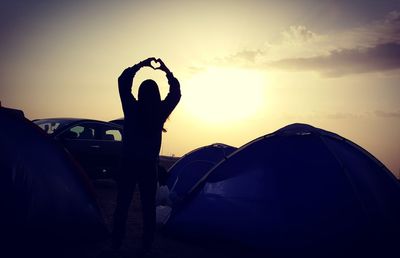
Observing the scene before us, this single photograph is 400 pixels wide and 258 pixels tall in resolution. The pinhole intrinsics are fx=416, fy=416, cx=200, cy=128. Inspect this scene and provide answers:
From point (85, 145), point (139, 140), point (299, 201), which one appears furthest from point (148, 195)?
point (85, 145)

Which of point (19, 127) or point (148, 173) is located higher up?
point (19, 127)

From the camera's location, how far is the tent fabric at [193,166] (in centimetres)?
998

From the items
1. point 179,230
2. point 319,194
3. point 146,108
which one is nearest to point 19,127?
point 146,108

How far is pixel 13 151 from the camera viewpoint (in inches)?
203

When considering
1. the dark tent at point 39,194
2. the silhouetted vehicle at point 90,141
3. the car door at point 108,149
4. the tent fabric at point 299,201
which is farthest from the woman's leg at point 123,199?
the car door at point 108,149

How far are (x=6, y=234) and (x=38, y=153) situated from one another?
110 centimetres

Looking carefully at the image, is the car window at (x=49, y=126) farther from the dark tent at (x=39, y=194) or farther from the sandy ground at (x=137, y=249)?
the dark tent at (x=39, y=194)

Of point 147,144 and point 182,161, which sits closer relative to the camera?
point 147,144

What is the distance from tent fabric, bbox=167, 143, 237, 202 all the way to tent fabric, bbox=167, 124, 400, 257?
3067 millimetres

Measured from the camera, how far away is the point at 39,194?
516 cm

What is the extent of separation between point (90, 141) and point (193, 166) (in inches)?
125

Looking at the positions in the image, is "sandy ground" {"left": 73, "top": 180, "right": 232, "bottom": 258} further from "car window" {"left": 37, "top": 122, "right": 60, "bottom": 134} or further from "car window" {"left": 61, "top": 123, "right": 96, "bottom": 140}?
"car window" {"left": 37, "top": 122, "right": 60, "bottom": 134}

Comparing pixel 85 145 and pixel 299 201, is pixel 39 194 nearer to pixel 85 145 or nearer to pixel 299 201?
pixel 299 201

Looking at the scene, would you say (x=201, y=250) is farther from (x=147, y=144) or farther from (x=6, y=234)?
→ (x=6, y=234)
